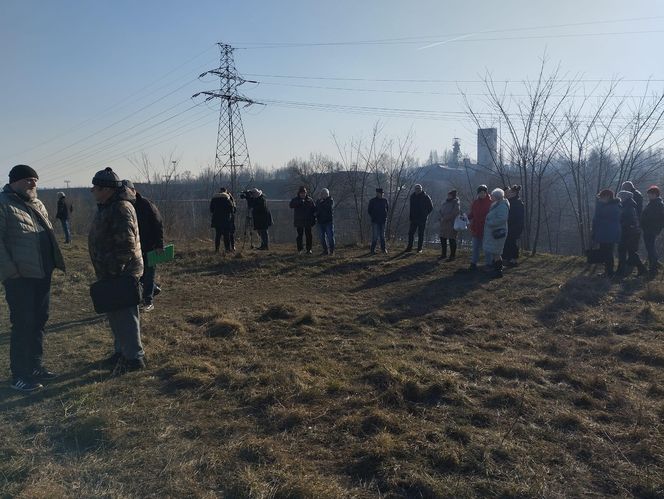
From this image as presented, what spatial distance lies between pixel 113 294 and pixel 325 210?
7.55 m

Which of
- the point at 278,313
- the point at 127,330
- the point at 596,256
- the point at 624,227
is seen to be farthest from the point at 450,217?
the point at 127,330

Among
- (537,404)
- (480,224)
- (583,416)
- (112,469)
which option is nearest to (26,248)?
(112,469)

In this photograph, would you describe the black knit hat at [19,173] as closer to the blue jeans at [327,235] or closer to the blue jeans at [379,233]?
the blue jeans at [327,235]

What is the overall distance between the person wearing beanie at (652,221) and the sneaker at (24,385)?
9.54 m

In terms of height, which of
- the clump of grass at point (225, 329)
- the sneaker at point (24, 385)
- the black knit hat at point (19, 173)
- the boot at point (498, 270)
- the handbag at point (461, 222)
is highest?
the black knit hat at point (19, 173)

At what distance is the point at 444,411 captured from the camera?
3.73m

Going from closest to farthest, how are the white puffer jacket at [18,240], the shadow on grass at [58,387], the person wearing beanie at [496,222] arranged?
the shadow on grass at [58,387] → the white puffer jacket at [18,240] → the person wearing beanie at [496,222]

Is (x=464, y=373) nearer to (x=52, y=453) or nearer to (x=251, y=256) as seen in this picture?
(x=52, y=453)

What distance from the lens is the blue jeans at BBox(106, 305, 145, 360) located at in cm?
457

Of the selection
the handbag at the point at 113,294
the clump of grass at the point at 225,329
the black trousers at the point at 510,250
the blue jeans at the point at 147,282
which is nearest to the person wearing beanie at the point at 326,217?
the black trousers at the point at 510,250

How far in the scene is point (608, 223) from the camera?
351 inches

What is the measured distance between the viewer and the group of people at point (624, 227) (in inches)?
351

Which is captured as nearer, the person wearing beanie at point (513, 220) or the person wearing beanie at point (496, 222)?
the person wearing beanie at point (496, 222)

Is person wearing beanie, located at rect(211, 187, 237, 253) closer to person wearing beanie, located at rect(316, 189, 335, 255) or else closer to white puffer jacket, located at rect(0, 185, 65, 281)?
person wearing beanie, located at rect(316, 189, 335, 255)
